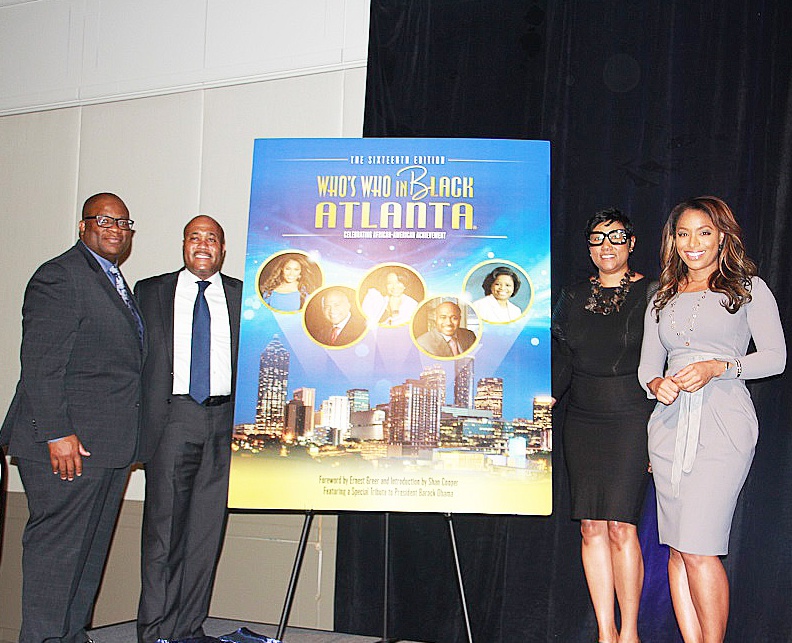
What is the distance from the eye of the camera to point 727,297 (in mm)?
2742

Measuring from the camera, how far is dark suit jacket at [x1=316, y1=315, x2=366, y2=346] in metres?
2.89

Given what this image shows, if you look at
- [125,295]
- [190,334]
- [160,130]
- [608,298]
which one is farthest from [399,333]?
[160,130]

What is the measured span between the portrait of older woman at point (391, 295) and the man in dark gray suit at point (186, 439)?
0.73 meters

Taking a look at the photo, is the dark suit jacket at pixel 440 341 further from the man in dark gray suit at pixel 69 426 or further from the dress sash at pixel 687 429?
the man in dark gray suit at pixel 69 426

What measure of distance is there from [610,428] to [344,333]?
1006 mm

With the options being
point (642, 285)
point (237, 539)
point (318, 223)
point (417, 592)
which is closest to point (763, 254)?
point (642, 285)

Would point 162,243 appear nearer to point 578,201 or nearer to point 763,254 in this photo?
point 578,201

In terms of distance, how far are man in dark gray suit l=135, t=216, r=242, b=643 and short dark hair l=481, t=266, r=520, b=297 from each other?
1080 millimetres

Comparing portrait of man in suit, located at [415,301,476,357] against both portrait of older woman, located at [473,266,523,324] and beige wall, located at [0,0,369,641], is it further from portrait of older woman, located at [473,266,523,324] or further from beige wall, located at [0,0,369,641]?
beige wall, located at [0,0,369,641]

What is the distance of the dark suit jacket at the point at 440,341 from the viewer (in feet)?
9.37

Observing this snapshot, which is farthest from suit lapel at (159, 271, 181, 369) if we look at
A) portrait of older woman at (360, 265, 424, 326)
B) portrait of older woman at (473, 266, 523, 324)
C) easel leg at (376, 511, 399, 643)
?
portrait of older woman at (473, 266, 523, 324)

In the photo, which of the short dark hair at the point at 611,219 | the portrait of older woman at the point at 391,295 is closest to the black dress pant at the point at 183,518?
the portrait of older woman at the point at 391,295

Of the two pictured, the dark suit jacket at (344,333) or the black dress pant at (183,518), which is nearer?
the dark suit jacket at (344,333)

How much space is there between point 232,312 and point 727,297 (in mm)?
1850
